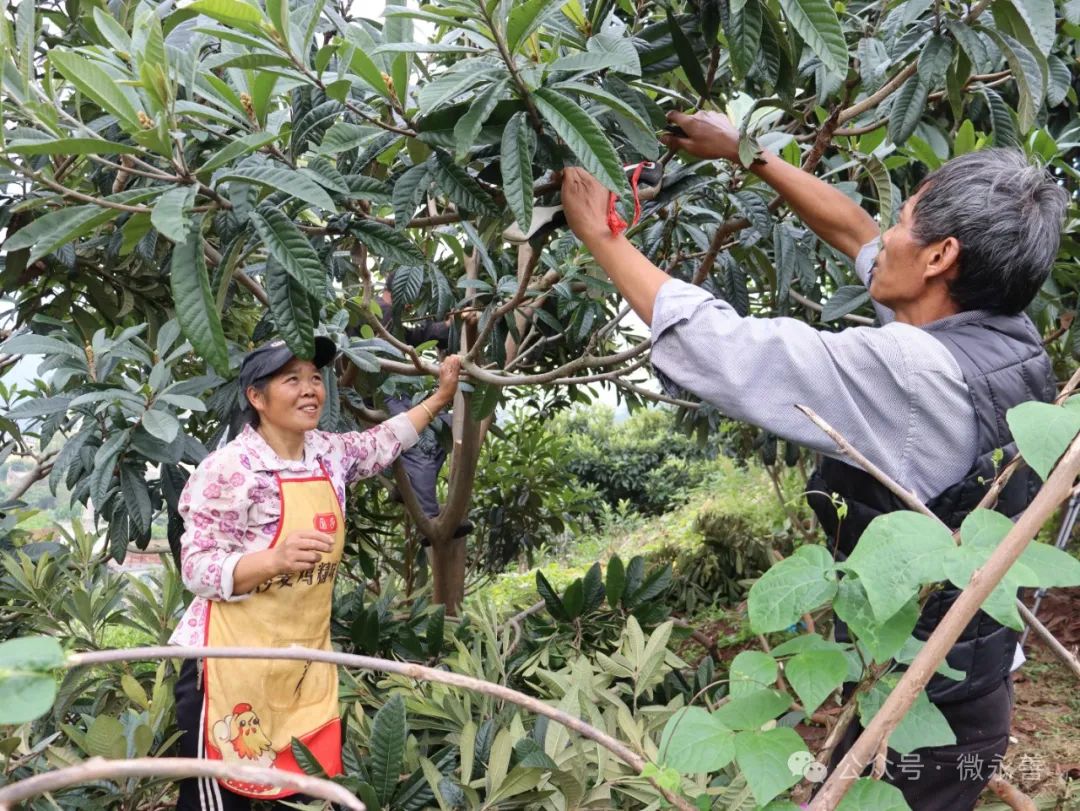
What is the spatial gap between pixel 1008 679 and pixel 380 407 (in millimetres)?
2267

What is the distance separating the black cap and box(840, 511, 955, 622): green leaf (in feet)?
4.96

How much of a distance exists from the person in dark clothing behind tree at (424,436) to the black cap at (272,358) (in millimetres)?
658

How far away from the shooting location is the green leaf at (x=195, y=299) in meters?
1.32

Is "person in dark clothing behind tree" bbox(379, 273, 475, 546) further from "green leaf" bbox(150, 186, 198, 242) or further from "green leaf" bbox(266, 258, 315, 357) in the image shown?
"green leaf" bbox(150, 186, 198, 242)

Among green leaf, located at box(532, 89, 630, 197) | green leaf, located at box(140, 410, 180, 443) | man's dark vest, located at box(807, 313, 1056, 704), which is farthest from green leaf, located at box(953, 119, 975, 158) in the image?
green leaf, located at box(140, 410, 180, 443)

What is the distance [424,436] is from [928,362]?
98.2 inches

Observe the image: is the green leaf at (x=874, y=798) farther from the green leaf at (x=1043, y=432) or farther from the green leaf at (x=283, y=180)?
the green leaf at (x=283, y=180)

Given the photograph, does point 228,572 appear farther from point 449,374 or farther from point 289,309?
point 289,309

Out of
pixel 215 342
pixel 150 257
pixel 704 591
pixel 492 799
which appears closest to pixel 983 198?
pixel 215 342

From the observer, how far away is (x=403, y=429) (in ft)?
A: 8.31

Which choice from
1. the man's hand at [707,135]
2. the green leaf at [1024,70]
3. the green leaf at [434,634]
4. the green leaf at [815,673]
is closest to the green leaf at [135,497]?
the green leaf at [434,634]

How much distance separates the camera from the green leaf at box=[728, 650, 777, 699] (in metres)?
0.94

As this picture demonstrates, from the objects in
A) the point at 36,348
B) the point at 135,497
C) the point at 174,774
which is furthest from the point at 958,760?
the point at 36,348

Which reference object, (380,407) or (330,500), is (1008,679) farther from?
(380,407)
